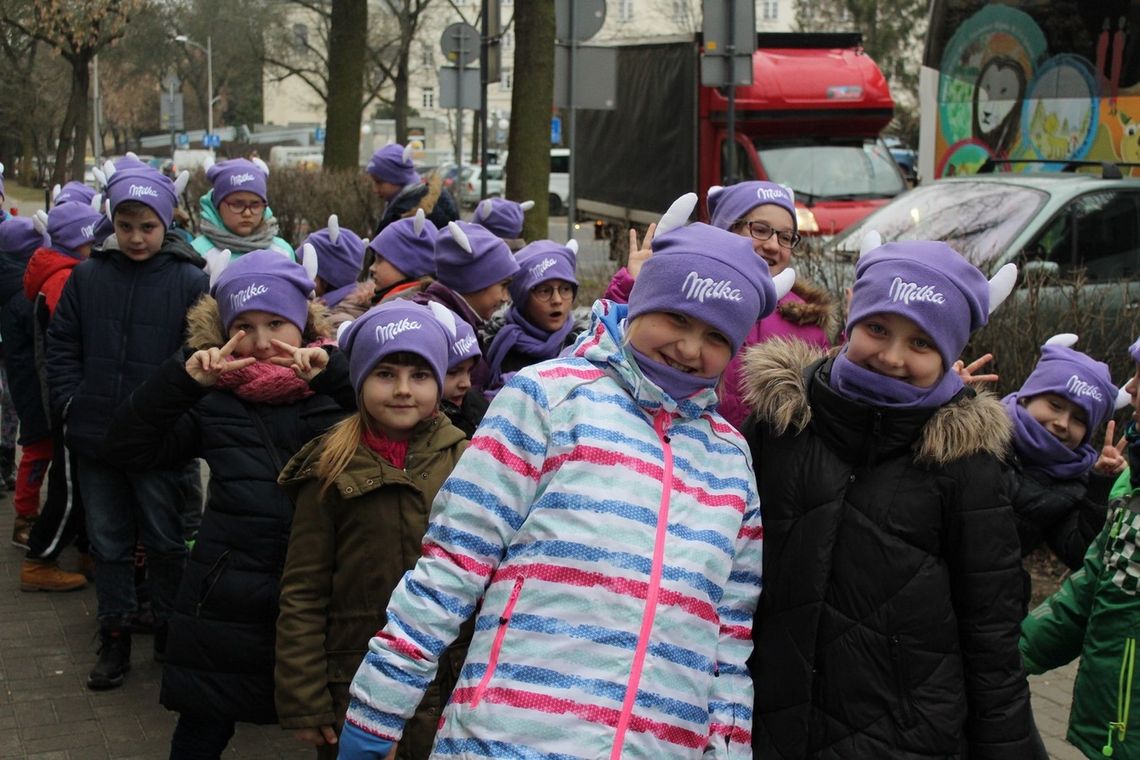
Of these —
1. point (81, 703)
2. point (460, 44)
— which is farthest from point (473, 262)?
point (460, 44)

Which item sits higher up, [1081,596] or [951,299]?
[951,299]

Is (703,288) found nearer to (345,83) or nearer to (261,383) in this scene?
(261,383)

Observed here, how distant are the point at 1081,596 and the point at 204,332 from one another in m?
2.68

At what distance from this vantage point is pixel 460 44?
17.0 metres

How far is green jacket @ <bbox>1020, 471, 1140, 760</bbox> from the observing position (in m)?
3.69

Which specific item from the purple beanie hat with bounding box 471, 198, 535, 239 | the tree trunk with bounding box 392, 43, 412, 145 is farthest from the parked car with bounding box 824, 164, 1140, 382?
the tree trunk with bounding box 392, 43, 412, 145

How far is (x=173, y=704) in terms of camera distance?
169 inches

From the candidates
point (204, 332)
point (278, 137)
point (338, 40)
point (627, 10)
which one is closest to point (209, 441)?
point (204, 332)

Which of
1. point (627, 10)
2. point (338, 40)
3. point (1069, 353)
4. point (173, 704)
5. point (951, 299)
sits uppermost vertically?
point (627, 10)

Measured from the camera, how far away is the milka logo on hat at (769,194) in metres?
4.82

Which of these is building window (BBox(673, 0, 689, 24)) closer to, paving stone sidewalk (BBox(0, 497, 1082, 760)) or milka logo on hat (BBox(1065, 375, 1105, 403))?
paving stone sidewalk (BBox(0, 497, 1082, 760))

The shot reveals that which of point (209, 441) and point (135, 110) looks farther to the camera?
point (135, 110)

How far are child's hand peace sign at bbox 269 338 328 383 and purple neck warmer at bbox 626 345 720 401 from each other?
1.77 m

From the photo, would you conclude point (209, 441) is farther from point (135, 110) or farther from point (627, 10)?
point (627, 10)
